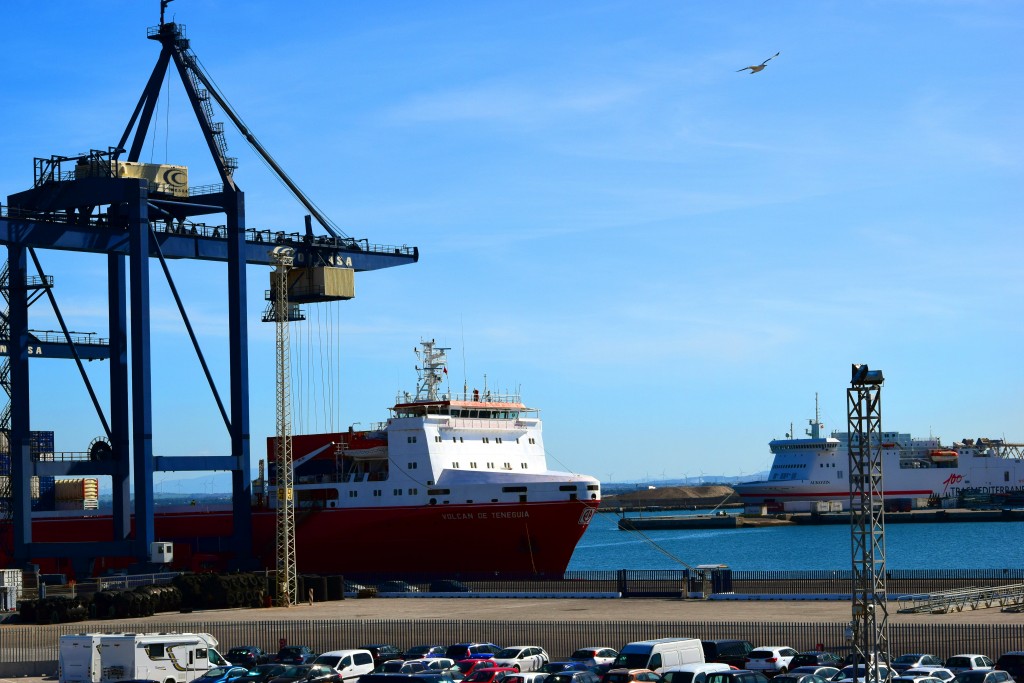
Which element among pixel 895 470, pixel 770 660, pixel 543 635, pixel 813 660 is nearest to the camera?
pixel 813 660

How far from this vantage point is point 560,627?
30.4 m

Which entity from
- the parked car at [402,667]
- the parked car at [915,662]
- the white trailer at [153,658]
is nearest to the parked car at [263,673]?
the parked car at [402,667]

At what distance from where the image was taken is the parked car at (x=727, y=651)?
83.3 ft

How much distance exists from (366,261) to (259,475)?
12.8 meters

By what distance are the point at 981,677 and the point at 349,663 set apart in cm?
1108

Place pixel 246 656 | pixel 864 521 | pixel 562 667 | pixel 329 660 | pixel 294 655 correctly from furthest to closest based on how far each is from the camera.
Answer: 1. pixel 246 656
2. pixel 294 655
3. pixel 329 660
4. pixel 562 667
5. pixel 864 521

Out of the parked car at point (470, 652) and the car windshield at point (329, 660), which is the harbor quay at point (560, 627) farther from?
the car windshield at point (329, 660)

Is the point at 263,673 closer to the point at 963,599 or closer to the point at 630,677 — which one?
the point at 630,677

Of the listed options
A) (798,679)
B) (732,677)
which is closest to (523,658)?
(732,677)

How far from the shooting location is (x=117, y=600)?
39938 mm

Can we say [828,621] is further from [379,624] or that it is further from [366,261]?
[366,261]

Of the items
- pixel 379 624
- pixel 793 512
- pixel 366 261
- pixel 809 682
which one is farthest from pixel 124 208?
pixel 793 512

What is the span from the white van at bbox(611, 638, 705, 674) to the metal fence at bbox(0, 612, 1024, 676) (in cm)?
406

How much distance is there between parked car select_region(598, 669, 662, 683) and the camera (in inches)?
872
